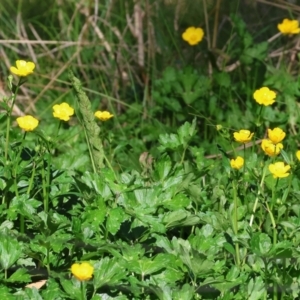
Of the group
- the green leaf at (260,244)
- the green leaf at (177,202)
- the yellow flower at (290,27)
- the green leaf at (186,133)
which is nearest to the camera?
the green leaf at (260,244)

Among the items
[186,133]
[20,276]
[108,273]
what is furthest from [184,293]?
[186,133]

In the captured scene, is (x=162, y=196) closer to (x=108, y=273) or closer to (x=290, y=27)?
(x=108, y=273)

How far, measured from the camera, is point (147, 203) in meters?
2.43

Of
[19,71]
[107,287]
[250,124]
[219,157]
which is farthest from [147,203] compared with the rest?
[250,124]

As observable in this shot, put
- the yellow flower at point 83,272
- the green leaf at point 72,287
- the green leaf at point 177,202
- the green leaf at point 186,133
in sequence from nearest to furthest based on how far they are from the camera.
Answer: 1. the yellow flower at point 83,272
2. the green leaf at point 72,287
3. the green leaf at point 177,202
4. the green leaf at point 186,133

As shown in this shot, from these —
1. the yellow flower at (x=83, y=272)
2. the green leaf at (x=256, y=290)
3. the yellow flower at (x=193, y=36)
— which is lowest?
the yellow flower at (x=193, y=36)

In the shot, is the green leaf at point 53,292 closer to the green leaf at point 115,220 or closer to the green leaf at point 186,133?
the green leaf at point 115,220

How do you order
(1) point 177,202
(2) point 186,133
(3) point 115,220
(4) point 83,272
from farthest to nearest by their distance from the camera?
1. (2) point 186,133
2. (1) point 177,202
3. (3) point 115,220
4. (4) point 83,272

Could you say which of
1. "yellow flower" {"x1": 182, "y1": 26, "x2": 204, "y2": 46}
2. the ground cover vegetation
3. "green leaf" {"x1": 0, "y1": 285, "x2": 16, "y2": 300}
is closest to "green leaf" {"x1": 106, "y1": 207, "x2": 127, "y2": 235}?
the ground cover vegetation

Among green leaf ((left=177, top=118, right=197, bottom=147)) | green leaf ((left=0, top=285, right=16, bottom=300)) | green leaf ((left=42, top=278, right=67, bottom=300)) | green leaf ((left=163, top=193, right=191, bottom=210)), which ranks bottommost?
green leaf ((left=42, top=278, right=67, bottom=300))

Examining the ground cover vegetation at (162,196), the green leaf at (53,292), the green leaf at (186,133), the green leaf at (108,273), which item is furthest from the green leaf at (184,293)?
the green leaf at (186,133)

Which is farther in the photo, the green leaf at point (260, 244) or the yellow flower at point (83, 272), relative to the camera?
the green leaf at point (260, 244)

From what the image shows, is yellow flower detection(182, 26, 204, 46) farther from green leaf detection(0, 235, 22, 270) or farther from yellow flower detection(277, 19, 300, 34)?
green leaf detection(0, 235, 22, 270)

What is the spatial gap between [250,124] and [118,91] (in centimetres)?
72
